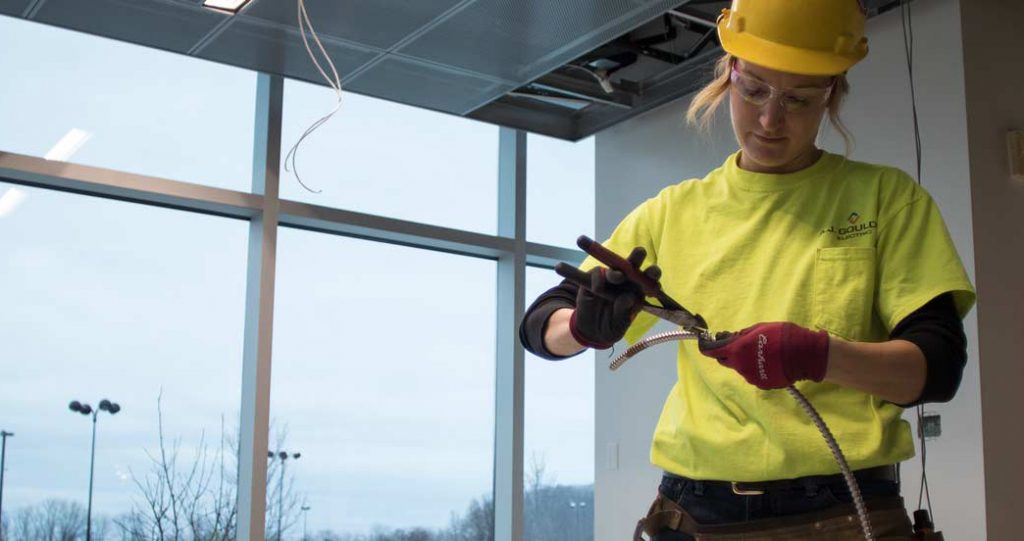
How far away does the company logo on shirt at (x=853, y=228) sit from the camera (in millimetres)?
1391

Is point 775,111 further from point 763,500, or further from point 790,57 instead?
point 763,500

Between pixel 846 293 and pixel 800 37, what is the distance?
1.00 ft

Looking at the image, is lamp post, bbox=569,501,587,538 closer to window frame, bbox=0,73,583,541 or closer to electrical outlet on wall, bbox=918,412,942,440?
window frame, bbox=0,73,583,541

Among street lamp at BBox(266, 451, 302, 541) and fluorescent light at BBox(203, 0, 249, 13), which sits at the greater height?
fluorescent light at BBox(203, 0, 249, 13)

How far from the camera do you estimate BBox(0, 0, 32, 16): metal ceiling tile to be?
3.82m

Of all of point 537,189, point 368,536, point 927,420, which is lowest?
point 368,536

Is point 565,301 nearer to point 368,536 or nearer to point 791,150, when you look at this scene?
point 791,150

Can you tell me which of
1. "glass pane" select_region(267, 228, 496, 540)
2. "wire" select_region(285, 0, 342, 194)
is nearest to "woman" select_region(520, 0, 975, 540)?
"wire" select_region(285, 0, 342, 194)

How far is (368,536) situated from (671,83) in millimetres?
2222

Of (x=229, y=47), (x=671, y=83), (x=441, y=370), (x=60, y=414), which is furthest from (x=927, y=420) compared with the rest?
(x=60, y=414)

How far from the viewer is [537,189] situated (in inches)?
215

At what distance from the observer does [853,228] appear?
1403 mm

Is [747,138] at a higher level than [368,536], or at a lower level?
higher

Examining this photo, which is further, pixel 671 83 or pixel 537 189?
pixel 537 189
